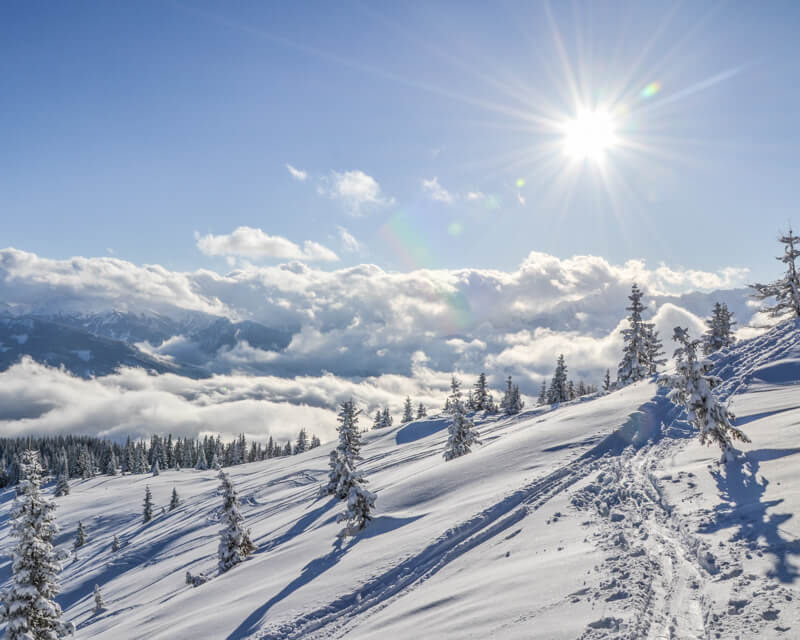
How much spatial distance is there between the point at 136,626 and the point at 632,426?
30.4 metres

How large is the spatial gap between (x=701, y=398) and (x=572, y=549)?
388 inches

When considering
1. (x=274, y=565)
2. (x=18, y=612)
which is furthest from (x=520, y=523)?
(x=18, y=612)

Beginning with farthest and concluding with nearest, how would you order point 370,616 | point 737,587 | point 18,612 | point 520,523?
point 18,612 → point 520,523 → point 370,616 → point 737,587

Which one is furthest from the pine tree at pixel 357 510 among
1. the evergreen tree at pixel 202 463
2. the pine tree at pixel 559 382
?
the evergreen tree at pixel 202 463

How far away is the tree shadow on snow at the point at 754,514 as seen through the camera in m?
9.84

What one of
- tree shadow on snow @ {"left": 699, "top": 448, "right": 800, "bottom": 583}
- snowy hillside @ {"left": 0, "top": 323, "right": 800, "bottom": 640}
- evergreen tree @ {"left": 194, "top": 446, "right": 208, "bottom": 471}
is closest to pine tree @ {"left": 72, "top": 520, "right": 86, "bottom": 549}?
snowy hillside @ {"left": 0, "top": 323, "right": 800, "bottom": 640}

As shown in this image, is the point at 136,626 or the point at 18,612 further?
the point at 136,626

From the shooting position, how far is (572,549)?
13023mm

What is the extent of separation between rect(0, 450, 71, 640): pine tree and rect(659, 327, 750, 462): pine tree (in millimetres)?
29250

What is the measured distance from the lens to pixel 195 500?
81500mm

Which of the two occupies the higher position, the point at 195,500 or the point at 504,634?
the point at 504,634

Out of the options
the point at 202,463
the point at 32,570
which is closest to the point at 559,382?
the point at 32,570

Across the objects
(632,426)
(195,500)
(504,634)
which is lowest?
(195,500)

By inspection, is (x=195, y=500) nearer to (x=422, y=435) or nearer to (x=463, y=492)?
(x=422, y=435)
